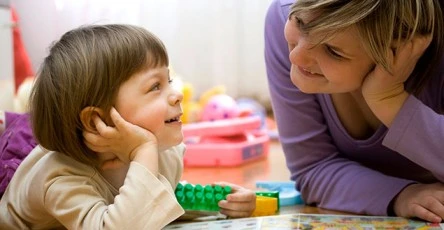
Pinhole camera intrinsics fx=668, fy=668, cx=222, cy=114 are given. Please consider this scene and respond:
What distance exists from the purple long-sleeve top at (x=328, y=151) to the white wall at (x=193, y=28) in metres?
1.28

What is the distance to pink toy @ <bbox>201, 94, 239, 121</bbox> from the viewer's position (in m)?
1.95

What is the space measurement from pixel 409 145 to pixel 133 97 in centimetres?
37

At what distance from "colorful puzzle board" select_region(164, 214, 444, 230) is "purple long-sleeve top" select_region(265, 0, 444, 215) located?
0.18 ft

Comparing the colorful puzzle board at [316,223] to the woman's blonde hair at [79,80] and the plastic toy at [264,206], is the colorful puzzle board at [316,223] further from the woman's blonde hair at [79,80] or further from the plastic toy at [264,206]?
the woman's blonde hair at [79,80]

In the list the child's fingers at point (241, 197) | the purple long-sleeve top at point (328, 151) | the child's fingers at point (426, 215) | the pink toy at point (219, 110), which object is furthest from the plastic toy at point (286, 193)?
the pink toy at point (219, 110)

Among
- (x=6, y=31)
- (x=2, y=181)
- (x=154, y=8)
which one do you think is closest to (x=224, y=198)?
(x=2, y=181)

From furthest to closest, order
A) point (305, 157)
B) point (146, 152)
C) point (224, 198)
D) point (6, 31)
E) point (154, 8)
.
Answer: point (154, 8), point (6, 31), point (305, 157), point (224, 198), point (146, 152)

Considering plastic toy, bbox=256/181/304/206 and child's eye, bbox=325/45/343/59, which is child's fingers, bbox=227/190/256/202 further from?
child's eye, bbox=325/45/343/59

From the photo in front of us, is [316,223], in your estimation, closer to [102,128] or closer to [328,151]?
[328,151]

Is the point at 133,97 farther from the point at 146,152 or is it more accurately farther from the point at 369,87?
the point at 369,87

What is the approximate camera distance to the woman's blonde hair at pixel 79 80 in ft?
→ 2.67

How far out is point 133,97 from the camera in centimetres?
83

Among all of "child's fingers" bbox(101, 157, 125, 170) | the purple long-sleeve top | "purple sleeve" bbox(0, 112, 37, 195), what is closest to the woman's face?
the purple long-sleeve top

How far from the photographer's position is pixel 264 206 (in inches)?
40.3
